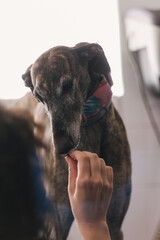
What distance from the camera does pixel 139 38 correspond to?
0.69m

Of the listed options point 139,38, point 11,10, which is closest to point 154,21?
point 139,38

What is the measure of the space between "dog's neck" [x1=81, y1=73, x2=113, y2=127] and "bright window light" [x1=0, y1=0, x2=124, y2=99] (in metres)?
0.03

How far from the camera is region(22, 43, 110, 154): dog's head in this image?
1.77ft

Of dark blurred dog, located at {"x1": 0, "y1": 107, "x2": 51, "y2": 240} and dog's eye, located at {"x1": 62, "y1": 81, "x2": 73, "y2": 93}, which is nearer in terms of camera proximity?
dark blurred dog, located at {"x1": 0, "y1": 107, "x2": 51, "y2": 240}

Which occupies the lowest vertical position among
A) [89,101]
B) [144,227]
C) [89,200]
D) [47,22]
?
[144,227]

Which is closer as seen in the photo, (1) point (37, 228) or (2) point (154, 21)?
(1) point (37, 228)

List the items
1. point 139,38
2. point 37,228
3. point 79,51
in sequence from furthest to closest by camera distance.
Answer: point 139,38
point 79,51
point 37,228

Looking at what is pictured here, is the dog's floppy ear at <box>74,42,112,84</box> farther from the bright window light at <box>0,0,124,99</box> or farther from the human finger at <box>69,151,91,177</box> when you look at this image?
the human finger at <box>69,151,91,177</box>

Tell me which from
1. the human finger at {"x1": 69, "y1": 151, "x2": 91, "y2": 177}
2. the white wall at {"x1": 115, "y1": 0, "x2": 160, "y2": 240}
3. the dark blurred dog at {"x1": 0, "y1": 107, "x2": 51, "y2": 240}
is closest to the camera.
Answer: the dark blurred dog at {"x1": 0, "y1": 107, "x2": 51, "y2": 240}

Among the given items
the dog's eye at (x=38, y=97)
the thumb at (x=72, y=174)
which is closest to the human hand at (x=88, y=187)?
the thumb at (x=72, y=174)

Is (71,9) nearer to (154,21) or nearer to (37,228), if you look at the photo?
(154,21)

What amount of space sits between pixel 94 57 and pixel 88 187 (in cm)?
22

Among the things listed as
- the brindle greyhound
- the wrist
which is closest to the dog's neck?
the brindle greyhound

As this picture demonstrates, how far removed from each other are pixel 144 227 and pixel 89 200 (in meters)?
0.19
